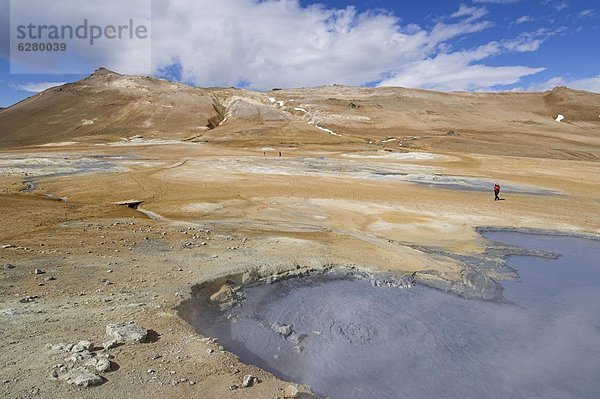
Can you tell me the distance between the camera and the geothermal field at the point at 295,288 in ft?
25.9

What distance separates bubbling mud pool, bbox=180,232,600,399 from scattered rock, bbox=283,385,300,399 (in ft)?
3.51

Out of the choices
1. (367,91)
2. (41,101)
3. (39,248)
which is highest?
(367,91)

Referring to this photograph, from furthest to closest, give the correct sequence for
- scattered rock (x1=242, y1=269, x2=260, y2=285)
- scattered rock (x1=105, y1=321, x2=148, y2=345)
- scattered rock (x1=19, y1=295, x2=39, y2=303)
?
scattered rock (x1=242, y1=269, x2=260, y2=285) < scattered rock (x1=19, y1=295, x2=39, y2=303) < scattered rock (x1=105, y1=321, x2=148, y2=345)

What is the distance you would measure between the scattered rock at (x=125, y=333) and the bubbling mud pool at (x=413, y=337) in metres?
1.57

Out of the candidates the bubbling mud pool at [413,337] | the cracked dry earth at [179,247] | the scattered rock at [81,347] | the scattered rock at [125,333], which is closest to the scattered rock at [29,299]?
the cracked dry earth at [179,247]

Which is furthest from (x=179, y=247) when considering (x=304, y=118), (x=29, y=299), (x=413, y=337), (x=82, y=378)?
(x=304, y=118)

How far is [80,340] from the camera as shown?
8055 mm

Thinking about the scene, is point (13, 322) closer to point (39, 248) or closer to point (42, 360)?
point (42, 360)

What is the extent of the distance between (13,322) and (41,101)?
123024mm

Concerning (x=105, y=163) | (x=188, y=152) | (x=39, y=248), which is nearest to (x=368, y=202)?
(x=39, y=248)

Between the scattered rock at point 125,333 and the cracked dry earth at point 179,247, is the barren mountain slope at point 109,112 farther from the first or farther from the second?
the scattered rock at point 125,333

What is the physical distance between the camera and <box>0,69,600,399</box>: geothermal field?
7.90 m

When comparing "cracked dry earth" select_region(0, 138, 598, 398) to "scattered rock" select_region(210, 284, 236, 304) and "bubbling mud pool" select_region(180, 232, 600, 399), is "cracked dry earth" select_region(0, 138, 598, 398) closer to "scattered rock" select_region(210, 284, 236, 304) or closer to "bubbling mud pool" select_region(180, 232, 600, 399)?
"scattered rock" select_region(210, 284, 236, 304)

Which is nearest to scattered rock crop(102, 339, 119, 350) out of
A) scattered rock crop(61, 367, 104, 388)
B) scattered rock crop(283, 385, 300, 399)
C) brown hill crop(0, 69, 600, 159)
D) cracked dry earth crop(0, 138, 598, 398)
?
cracked dry earth crop(0, 138, 598, 398)
